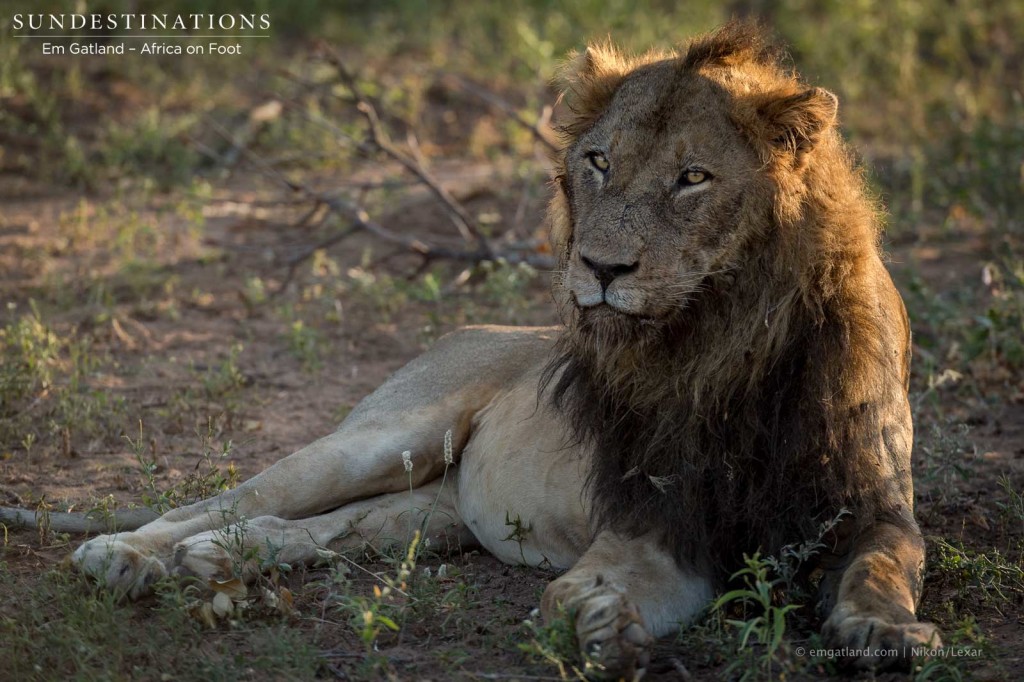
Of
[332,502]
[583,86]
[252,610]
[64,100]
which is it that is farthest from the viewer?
[64,100]

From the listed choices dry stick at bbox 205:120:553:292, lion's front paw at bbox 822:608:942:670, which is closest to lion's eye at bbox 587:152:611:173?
lion's front paw at bbox 822:608:942:670

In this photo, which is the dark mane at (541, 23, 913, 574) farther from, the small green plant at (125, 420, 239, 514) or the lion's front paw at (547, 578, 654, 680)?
the small green plant at (125, 420, 239, 514)

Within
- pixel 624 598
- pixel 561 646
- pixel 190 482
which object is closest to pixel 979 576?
pixel 624 598

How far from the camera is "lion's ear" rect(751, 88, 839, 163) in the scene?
3.18m

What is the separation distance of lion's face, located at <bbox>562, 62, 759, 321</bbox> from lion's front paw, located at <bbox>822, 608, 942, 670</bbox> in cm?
85

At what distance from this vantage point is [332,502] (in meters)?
4.14

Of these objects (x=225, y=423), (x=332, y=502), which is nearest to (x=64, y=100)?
(x=225, y=423)

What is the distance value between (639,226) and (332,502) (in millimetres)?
1596

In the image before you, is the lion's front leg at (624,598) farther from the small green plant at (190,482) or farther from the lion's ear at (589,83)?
the small green plant at (190,482)

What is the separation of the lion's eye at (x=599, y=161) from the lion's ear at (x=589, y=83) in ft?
0.56

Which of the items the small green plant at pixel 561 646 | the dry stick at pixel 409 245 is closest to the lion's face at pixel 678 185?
the small green plant at pixel 561 646

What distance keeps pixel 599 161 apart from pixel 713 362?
62cm

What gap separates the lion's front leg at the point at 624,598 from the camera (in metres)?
2.86

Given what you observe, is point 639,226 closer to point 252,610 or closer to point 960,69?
point 252,610
